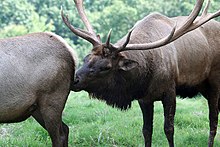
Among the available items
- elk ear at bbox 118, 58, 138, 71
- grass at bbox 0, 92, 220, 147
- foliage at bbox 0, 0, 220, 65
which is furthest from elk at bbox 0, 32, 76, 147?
foliage at bbox 0, 0, 220, 65

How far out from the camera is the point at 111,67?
5.57 metres

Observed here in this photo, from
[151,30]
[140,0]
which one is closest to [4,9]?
[140,0]

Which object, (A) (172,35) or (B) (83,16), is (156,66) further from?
(B) (83,16)

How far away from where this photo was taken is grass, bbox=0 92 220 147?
21.4 ft

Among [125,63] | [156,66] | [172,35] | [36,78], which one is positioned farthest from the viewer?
[156,66]

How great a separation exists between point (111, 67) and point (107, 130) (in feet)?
5.16

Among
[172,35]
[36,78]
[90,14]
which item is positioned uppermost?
[172,35]

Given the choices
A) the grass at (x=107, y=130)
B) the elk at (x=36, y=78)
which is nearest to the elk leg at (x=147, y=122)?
the grass at (x=107, y=130)

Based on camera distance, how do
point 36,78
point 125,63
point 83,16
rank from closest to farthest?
point 36,78 < point 125,63 < point 83,16

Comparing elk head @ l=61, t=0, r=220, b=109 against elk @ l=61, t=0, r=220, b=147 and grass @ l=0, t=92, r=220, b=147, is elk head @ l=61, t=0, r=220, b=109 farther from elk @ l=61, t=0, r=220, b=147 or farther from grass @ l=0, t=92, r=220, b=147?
grass @ l=0, t=92, r=220, b=147

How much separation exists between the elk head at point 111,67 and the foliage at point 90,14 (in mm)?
27624

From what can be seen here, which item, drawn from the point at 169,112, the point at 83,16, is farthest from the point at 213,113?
the point at 83,16

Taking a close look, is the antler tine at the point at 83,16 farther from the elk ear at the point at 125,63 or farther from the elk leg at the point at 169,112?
the elk leg at the point at 169,112

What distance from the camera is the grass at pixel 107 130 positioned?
21.4ft
